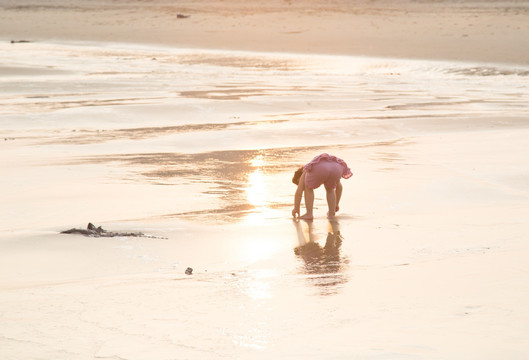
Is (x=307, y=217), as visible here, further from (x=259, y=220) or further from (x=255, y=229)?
(x=255, y=229)

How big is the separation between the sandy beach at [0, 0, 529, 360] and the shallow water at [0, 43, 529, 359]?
0.07 feet

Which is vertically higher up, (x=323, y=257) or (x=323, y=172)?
(x=323, y=172)

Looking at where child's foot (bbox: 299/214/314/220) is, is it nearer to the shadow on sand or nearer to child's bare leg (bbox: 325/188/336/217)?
the shadow on sand

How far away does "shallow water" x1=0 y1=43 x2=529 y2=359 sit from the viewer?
484 centimetres

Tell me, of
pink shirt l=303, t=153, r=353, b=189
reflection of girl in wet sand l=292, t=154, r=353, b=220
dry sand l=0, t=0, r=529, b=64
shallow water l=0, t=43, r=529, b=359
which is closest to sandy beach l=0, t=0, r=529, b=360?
shallow water l=0, t=43, r=529, b=359

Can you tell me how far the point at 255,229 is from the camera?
7203 millimetres

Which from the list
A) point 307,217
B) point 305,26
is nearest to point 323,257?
point 307,217

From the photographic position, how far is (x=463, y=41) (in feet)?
92.9

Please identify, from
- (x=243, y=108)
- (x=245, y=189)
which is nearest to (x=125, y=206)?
(x=245, y=189)

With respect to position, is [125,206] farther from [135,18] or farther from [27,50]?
[135,18]

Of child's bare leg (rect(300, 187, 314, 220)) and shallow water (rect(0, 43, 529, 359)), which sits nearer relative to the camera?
shallow water (rect(0, 43, 529, 359))

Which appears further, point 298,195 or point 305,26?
point 305,26

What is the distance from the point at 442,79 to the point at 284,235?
1549 centimetres

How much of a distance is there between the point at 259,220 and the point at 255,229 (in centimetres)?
34
